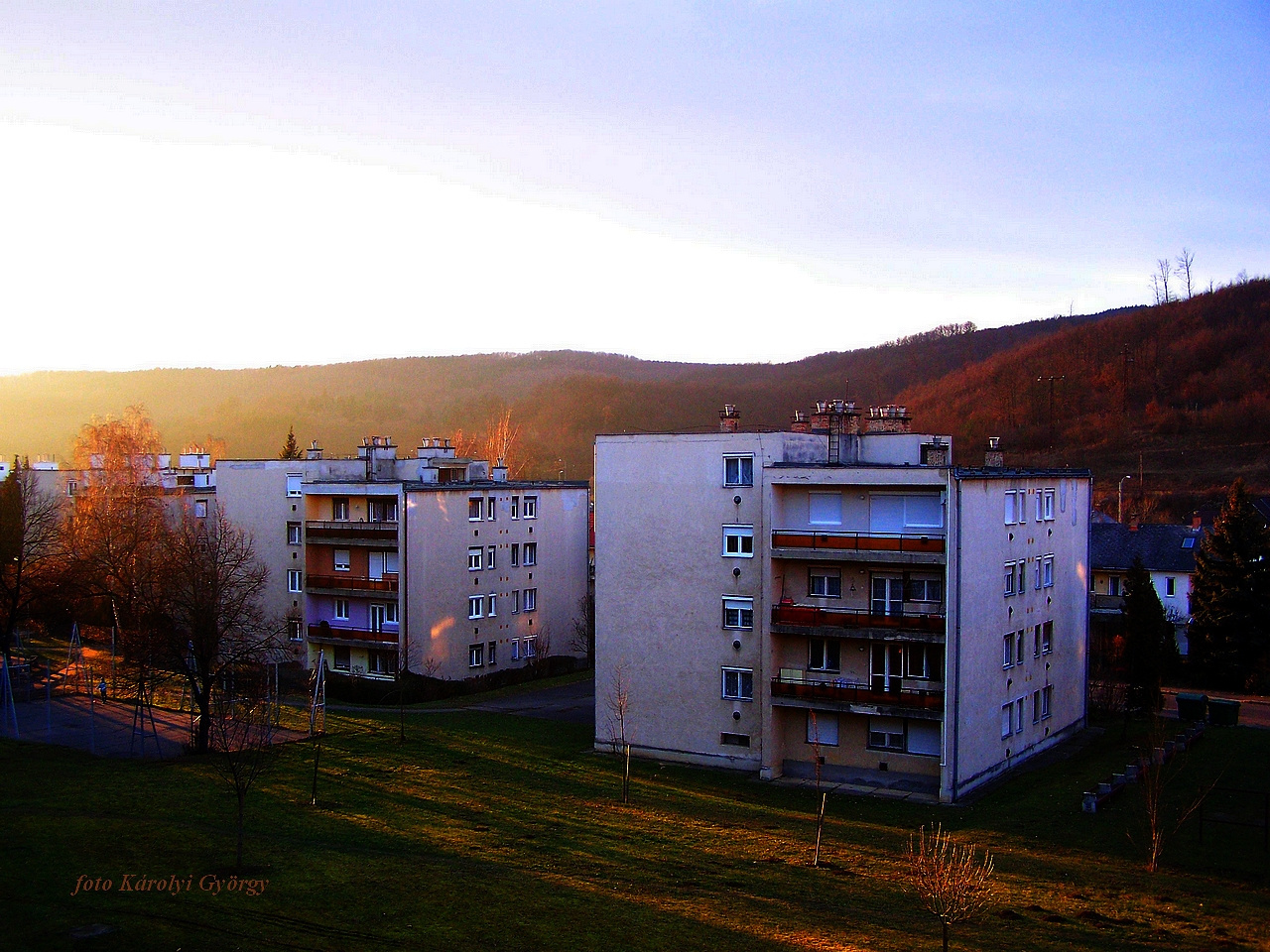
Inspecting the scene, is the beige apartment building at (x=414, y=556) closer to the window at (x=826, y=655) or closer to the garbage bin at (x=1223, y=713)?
the window at (x=826, y=655)

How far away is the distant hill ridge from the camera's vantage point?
12875cm

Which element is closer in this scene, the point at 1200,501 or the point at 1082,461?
the point at 1200,501

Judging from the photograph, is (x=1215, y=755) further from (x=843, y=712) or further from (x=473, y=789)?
(x=473, y=789)

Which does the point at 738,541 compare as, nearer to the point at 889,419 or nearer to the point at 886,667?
the point at 886,667

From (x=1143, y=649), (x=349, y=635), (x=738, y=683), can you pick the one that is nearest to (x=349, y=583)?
(x=349, y=635)

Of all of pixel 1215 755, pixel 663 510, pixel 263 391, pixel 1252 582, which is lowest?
pixel 1215 755

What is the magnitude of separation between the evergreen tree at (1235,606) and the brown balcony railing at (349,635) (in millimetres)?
45366

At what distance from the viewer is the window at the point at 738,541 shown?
3609 centimetres

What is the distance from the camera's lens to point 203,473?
71.9 m

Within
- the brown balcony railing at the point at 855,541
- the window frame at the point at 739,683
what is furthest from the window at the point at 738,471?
the window frame at the point at 739,683

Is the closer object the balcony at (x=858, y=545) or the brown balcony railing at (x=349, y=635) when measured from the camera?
the balcony at (x=858, y=545)

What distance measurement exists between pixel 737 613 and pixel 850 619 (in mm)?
4300

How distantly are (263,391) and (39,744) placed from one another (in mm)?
173991

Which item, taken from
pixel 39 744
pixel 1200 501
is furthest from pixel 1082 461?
pixel 39 744
